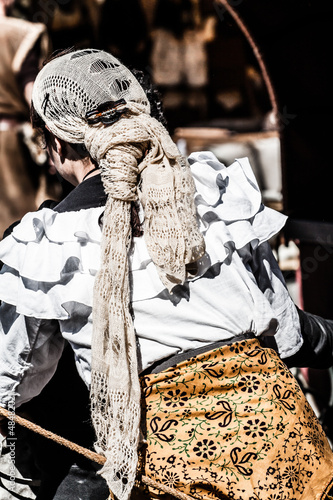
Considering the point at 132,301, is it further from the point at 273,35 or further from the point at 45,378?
the point at 273,35

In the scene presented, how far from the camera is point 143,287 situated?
142 cm

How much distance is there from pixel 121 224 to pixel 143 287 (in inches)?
6.3

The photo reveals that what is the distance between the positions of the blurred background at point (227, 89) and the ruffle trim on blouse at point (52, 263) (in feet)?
2.17

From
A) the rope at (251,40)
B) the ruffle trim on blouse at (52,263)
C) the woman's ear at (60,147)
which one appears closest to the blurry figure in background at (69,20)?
the rope at (251,40)

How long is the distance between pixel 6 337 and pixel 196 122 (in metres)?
5.17

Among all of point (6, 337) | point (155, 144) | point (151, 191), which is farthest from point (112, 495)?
point (155, 144)

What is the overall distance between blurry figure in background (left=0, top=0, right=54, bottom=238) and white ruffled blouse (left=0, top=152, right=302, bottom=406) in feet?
9.22

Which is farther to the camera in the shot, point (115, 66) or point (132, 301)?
point (115, 66)

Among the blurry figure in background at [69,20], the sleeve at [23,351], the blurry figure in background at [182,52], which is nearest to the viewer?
the sleeve at [23,351]

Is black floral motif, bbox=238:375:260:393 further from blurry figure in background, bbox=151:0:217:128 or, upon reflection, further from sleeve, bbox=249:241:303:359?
blurry figure in background, bbox=151:0:217:128

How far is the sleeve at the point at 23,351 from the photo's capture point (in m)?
1.49

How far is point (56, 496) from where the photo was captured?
1843 mm

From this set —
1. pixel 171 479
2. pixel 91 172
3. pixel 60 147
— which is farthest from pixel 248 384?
pixel 60 147

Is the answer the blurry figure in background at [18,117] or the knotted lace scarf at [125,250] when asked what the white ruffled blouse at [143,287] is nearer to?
the knotted lace scarf at [125,250]
